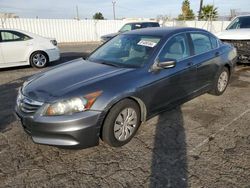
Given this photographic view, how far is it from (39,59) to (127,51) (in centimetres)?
573

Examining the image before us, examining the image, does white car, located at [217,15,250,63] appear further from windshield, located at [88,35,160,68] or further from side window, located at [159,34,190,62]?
windshield, located at [88,35,160,68]

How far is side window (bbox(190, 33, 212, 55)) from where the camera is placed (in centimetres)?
452

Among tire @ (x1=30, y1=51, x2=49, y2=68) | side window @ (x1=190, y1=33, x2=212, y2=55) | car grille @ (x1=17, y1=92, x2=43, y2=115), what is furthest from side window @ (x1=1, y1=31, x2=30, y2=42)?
side window @ (x1=190, y1=33, x2=212, y2=55)

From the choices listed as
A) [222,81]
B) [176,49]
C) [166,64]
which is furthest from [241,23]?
[166,64]

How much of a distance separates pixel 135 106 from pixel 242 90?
146 inches

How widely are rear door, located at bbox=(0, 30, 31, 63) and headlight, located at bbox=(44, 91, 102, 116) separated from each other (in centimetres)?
621

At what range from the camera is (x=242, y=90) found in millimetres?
5938

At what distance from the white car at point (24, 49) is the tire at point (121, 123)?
20.8 feet

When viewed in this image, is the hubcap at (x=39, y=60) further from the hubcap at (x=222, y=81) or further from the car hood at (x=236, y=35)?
the car hood at (x=236, y=35)

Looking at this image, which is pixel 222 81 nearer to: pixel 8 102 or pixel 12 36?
pixel 8 102

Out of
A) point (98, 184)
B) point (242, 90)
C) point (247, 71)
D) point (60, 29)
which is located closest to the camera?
point (98, 184)

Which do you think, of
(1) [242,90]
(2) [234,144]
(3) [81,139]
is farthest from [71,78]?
(1) [242,90]

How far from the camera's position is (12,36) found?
8.23 meters

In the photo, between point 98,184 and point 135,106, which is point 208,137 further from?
point 98,184
